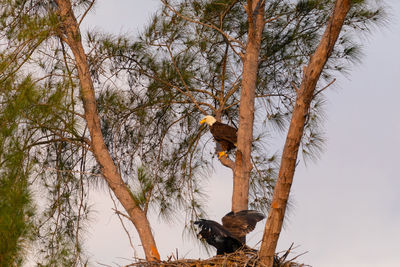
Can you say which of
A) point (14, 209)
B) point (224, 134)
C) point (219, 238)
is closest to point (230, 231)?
point (219, 238)

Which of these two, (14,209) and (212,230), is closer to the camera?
(14,209)

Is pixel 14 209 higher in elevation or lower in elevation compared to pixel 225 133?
lower

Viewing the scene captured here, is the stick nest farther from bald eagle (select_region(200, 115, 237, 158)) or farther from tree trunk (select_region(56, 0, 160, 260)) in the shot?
bald eagle (select_region(200, 115, 237, 158))

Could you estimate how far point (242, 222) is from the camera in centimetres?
389

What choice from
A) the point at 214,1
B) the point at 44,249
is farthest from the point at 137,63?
the point at 44,249

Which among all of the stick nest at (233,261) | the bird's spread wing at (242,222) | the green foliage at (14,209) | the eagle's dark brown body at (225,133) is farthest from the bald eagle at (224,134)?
the green foliage at (14,209)

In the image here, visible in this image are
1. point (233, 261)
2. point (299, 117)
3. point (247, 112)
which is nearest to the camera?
point (299, 117)

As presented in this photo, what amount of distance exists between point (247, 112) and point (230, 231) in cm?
→ 91

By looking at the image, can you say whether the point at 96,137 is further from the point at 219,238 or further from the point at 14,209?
the point at 219,238

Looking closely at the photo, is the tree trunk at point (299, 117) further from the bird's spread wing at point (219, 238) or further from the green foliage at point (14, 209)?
the green foliage at point (14, 209)

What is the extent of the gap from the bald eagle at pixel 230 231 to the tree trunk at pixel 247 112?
11.3 inches

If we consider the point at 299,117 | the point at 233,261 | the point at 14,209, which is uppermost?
the point at 299,117

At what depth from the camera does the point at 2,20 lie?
15.2ft

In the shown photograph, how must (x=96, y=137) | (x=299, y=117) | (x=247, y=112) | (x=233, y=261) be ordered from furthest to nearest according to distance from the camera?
(x=96, y=137) → (x=247, y=112) → (x=233, y=261) → (x=299, y=117)
